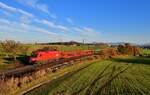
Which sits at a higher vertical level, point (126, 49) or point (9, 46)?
point (9, 46)

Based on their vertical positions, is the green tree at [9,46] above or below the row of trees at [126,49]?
above

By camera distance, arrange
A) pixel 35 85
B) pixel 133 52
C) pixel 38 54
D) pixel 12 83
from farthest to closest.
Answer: pixel 133 52, pixel 38 54, pixel 35 85, pixel 12 83

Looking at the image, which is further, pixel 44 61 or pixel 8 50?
pixel 8 50

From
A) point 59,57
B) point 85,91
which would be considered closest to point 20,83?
point 85,91

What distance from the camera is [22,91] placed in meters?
20.6

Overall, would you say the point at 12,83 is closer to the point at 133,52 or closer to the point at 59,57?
the point at 59,57

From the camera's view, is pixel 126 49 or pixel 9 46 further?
pixel 126 49

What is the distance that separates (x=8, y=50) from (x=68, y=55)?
63.3 ft

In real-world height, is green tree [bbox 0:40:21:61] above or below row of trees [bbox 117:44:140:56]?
above

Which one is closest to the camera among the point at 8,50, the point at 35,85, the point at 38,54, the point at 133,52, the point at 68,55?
the point at 35,85

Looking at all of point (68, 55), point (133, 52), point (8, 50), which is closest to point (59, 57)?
point (68, 55)

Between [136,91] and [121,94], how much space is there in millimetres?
2220

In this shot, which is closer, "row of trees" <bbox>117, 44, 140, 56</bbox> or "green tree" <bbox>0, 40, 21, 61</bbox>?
"green tree" <bbox>0, 40, 21, 61</bbox>

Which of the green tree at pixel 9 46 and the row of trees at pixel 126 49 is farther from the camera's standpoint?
the row of trees at pixel 126 49
